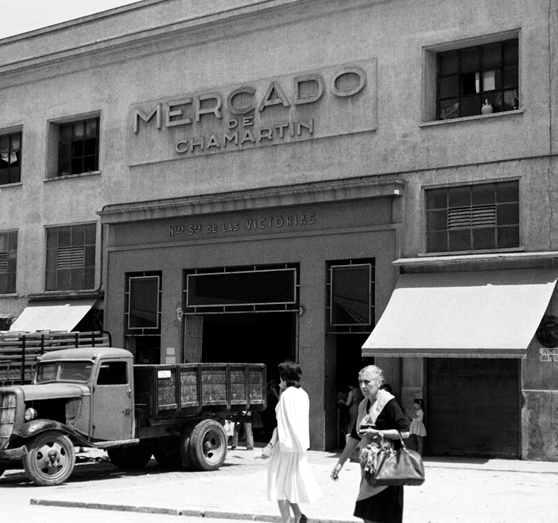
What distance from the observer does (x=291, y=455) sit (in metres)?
11.2

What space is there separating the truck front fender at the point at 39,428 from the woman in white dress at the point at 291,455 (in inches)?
264

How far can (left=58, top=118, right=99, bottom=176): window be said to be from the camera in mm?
28281

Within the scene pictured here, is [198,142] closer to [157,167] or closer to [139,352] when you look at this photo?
[157,167]

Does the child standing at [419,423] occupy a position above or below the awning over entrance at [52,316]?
below

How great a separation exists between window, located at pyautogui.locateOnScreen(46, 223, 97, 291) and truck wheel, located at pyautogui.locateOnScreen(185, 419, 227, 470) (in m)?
9.32

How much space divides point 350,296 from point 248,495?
8544mm

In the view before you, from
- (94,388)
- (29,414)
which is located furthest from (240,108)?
(29,414)

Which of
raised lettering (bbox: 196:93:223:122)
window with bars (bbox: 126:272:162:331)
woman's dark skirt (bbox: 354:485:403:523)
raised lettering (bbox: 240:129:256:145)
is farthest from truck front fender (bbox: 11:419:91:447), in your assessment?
raised lettering (bbox: 196:93:223:122)

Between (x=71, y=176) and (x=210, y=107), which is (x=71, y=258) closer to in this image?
(x=71, y=176)

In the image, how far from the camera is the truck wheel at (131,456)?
64.5 feet

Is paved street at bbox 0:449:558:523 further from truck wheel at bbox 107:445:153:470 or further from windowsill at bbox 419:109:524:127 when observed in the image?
windowsill at bbox 419:109:524:127

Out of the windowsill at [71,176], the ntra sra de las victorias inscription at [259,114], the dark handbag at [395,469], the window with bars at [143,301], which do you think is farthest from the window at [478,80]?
the dark handbag at [395,469]

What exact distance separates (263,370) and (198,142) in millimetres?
7271

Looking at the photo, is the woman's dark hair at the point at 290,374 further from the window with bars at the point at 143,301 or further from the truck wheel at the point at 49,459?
the window with bars at the point at 143,301
